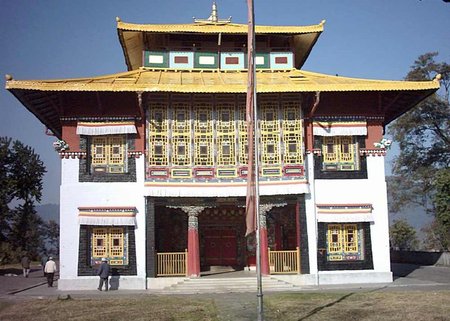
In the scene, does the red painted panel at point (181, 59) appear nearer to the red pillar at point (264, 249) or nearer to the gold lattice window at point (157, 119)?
the gold lattice window at point (157, 119)

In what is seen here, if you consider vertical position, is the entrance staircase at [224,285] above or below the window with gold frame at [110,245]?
below

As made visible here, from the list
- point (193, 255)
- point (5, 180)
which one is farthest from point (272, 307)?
point (5, 180)

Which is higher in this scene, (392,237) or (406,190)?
(406,190)

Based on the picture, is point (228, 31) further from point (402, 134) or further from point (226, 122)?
point (402, 134)

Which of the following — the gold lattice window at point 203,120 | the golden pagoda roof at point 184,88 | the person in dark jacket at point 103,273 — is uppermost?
the golden pagoda roof at point 184,88

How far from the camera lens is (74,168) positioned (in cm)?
2156

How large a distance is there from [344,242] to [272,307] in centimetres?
712

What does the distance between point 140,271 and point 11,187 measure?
15.8 m

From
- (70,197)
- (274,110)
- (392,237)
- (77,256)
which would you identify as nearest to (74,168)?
(70,197)

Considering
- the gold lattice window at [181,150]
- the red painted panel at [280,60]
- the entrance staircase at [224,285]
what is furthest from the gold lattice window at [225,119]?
the entrance staircase at [224,285]

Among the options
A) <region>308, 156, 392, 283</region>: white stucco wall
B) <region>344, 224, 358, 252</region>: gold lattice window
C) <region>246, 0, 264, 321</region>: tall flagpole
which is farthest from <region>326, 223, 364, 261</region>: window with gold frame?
<region>246, 0, 264, 321</region>: tall flagpole

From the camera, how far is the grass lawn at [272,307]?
570 inches

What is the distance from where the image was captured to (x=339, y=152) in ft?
73.5

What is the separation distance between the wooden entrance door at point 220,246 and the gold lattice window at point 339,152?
216 inches
